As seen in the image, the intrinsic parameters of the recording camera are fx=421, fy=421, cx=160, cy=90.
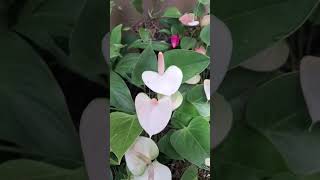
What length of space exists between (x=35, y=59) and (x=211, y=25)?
303 millimetres

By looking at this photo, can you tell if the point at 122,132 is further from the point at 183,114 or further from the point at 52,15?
the point at 52,15

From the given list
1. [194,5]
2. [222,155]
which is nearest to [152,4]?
[194,5]

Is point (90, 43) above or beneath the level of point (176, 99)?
above

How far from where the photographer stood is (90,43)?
698 mm

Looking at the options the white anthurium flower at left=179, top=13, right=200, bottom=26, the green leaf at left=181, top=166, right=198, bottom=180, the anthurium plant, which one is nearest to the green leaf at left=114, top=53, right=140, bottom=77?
the anthurium plant

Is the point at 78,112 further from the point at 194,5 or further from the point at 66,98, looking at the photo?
the point at 194,5

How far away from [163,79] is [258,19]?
0.19 metres

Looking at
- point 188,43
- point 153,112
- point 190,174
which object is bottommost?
point 190,174

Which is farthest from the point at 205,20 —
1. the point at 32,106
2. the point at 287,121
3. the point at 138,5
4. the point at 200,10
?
the point at 32,106

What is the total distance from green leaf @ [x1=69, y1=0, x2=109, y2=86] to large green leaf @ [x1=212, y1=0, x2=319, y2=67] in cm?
19

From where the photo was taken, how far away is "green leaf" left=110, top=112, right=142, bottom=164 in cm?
73

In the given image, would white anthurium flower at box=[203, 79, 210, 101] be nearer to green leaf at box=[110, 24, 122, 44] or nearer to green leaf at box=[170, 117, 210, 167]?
green leaf at box=[170, 117, 210, 167]

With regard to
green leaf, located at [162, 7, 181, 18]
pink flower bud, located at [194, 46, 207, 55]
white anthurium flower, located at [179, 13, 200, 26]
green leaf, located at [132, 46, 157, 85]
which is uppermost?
green leaf, located at [162, 7, 181, 18]

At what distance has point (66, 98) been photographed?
2.32ft
